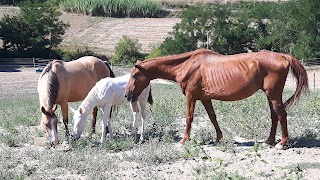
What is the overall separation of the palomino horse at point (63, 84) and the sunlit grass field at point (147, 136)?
446mm

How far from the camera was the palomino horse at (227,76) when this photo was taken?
31.7 feet

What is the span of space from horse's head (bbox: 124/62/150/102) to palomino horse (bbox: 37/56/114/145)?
1315mm

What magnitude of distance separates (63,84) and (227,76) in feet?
10.4

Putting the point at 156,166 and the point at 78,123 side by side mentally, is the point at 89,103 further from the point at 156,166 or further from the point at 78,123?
the point at 156,166

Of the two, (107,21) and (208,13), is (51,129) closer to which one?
(208,13)

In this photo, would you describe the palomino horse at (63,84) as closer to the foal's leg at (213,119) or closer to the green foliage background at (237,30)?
the foal's leg at (213,119)

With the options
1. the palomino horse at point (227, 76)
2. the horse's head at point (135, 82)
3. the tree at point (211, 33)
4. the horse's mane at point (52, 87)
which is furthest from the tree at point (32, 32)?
the palomino horse at point (227, 76)

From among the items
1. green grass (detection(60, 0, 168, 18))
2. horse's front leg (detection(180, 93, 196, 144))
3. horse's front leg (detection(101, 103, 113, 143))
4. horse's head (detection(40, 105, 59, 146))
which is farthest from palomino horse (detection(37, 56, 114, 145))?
green grass (detection(60, 0, 168, 18))

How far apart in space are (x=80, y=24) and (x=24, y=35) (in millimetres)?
11980

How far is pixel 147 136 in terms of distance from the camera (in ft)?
36.4

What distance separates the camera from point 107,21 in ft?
167

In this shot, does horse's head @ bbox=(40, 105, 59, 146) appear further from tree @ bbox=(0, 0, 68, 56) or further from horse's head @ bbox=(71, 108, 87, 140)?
tree @ bbox=(0, 0, 68, 56)

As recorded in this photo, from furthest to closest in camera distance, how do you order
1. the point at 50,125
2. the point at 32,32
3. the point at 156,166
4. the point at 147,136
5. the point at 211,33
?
the point at 32,32, the point at 211,33, the point at 147,136, the point at 50,125, the point at 156,166

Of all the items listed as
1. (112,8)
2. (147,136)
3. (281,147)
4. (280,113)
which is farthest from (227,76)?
(112,8)
